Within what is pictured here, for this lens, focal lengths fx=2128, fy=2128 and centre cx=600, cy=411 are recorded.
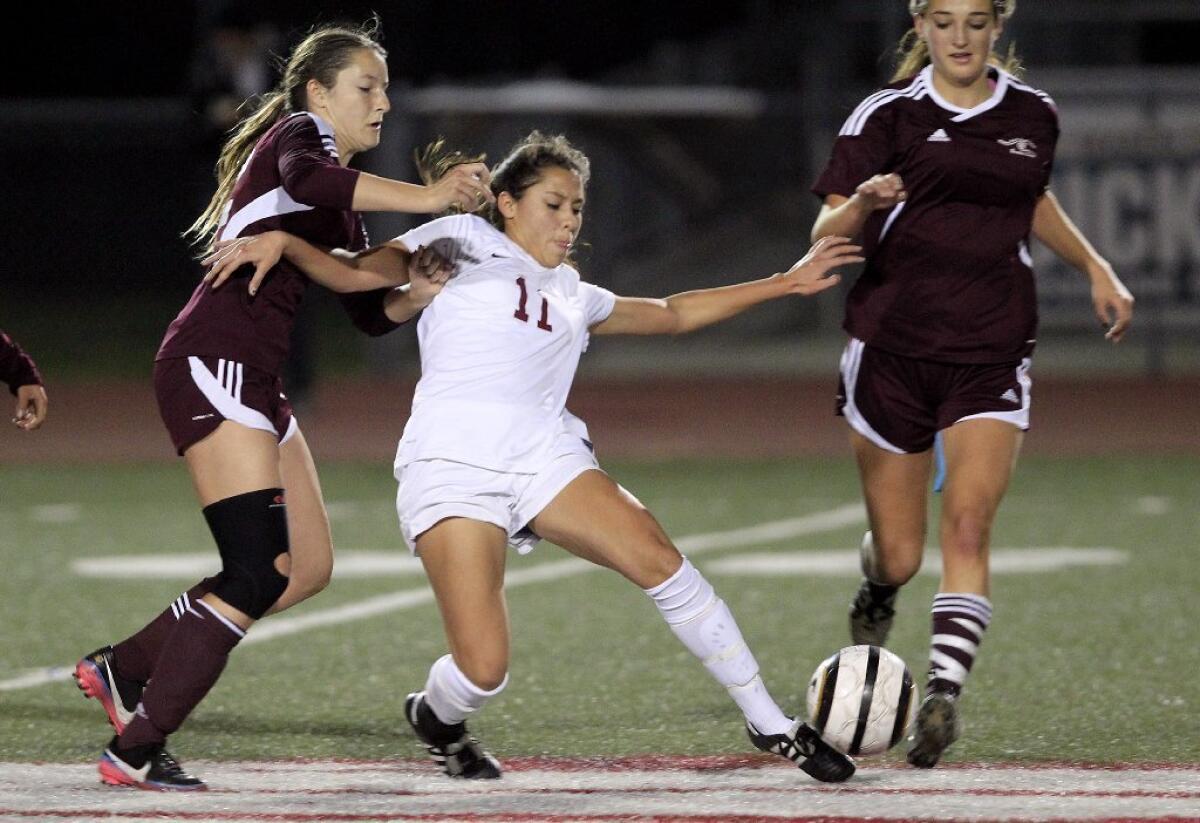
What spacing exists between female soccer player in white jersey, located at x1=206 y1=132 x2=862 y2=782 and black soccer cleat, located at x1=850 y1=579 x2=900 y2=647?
1.23 m

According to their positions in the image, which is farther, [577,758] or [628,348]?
[628,348]

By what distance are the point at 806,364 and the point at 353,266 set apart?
1484 cm

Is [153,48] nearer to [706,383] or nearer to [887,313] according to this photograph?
[706,383]

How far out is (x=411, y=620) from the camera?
8.52 metres

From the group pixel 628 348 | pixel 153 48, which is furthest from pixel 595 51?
pixel 628 348

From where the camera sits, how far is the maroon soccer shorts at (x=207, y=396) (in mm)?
5445

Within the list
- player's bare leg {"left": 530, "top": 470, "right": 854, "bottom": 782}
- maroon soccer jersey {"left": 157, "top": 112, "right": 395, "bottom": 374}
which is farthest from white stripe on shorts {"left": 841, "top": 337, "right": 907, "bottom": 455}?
maroon soccer jersey {"left": 157, "top": 112, "right": 395, "bottom": 374}

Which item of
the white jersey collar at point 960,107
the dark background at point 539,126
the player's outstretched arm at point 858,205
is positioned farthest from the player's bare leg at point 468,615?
the dark background at point 539,126

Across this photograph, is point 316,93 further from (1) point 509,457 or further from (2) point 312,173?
(1) point 509,457

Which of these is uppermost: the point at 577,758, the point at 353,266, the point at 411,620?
the point at 353,266

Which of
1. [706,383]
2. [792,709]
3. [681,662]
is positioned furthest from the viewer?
[706,383]

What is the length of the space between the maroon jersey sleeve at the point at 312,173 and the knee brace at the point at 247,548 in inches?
30.1

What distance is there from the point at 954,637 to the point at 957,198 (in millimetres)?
1229

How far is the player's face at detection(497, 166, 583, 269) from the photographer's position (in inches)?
221
